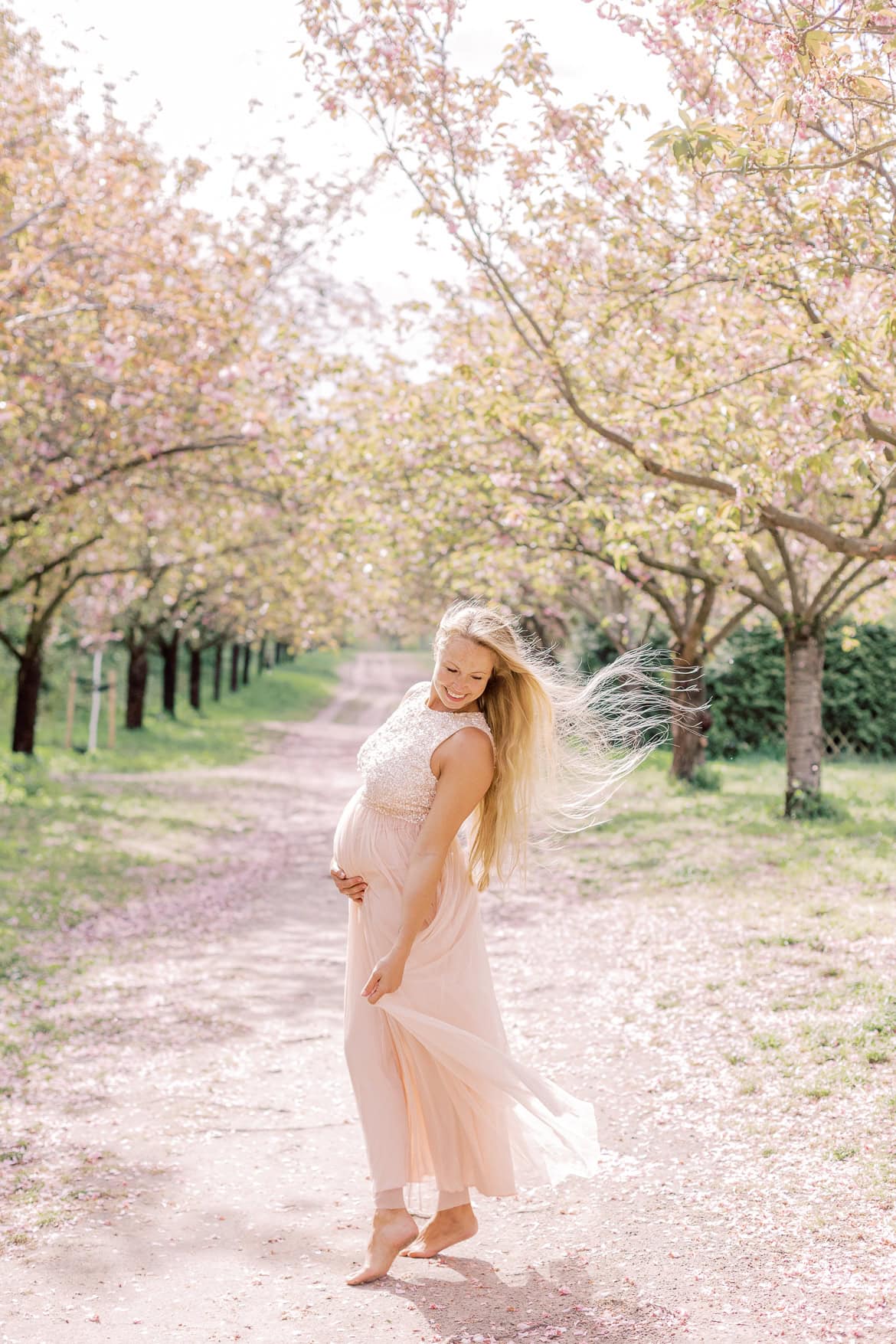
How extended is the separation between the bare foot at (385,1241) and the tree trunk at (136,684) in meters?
26.4

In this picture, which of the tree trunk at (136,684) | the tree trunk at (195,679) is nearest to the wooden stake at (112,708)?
the tree trunk at (136,684)

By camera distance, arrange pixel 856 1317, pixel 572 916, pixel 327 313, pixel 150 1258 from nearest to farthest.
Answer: pixel 856 1317 → pixel 150 1258 → pixel 572 916 → pixel 327 313

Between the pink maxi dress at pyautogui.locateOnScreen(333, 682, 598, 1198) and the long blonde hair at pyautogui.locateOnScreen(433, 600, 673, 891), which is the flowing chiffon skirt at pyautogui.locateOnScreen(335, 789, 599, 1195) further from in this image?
the long blonde hair at pyautogui.locateOnScreen(433, 600, 673, 891)

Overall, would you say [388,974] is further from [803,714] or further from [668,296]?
[803,714]

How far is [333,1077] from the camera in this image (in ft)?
22.1

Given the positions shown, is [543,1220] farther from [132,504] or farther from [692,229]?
[132,504]

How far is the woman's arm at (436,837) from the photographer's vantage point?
166 inches

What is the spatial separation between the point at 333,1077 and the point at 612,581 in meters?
15.7

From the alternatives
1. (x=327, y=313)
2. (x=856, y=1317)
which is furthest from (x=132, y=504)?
(x=856, y=1317)

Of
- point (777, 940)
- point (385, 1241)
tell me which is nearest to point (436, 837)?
point (385, 1241)

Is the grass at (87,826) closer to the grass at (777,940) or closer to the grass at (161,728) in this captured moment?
the grass at (161,728)

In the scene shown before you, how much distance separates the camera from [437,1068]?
14.4ft

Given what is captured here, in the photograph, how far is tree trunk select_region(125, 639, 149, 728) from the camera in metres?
29.7

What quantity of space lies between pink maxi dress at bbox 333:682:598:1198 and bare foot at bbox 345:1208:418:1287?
0.34ft
